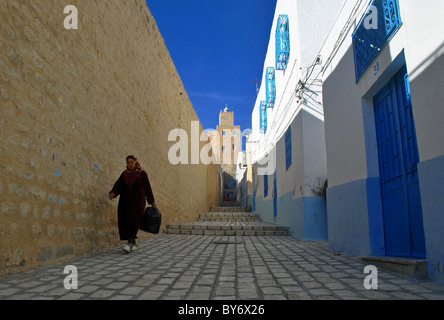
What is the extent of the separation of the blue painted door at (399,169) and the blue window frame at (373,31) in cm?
46

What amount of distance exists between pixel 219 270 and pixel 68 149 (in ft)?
8.03

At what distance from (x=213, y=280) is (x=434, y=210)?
206 centimetres

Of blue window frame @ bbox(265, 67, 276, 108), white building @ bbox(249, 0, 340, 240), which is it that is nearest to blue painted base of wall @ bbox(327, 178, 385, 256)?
white building @ bbox(249, 0, 340, 240)

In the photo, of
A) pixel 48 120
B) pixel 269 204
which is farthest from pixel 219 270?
pixel 269 204

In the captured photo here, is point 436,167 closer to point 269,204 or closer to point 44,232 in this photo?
point 44,232

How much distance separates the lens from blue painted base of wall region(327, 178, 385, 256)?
12.9 ft

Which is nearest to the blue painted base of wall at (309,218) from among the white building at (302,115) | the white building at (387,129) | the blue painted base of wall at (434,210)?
the white building at (302,115)

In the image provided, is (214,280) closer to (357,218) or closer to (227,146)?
(357,218)

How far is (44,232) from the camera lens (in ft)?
10.9

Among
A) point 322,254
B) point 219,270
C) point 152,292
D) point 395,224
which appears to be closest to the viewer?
point 152,292

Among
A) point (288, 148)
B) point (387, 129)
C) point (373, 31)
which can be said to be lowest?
point (387, 129)

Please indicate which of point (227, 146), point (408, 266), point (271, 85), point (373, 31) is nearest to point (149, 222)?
point (408, 266)

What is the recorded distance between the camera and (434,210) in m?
2.60

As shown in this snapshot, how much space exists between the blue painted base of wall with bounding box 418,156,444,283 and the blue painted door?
1.32ft
